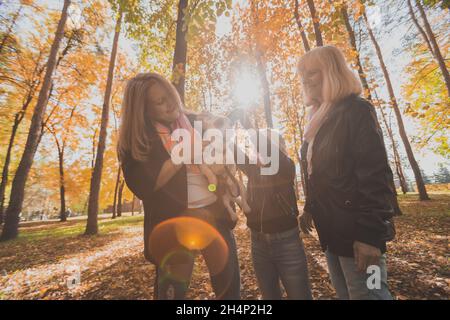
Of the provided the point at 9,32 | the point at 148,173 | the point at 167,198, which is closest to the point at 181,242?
the point at 167,198

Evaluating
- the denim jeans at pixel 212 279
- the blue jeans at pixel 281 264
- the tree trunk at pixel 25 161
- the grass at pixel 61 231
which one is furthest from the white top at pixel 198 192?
the tree trunk at pixel 25 161

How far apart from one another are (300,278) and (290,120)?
2179 centimetres

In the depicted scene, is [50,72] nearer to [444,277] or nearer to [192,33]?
[192,33]

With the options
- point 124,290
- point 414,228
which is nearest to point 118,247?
point 124,290

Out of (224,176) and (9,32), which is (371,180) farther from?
(9,32)

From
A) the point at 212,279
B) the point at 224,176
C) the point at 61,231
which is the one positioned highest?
the point at 224,176

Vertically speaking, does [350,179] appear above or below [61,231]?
above

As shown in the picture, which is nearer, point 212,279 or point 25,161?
point 212,279

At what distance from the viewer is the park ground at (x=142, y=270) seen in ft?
12.7

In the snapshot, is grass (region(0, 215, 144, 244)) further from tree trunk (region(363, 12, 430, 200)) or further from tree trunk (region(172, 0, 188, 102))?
tree trunk (region(363, 12, 430, 200))

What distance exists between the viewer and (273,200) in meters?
2.11

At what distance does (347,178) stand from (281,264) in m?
1.03

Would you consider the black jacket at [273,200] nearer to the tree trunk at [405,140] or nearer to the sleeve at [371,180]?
the sleeve at [371,180]
